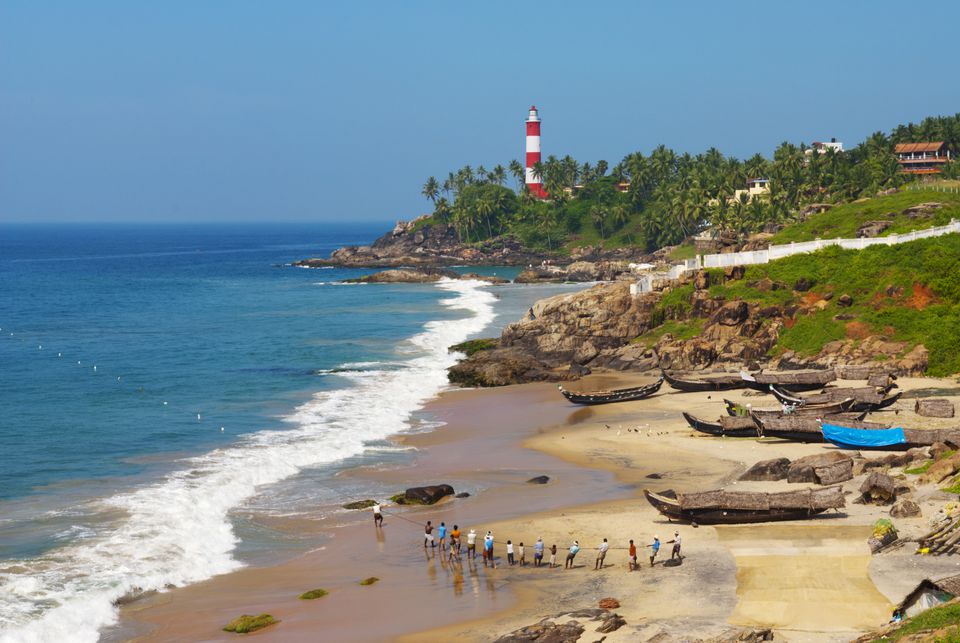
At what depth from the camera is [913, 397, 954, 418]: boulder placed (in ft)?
145

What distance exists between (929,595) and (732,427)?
76.3 feet

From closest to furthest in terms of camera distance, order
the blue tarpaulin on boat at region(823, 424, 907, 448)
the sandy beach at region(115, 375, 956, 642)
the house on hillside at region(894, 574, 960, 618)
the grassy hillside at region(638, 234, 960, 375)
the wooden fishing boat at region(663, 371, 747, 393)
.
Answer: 1. the house on hillside at region(894, 574, 960, 618)
2. the sandy beach at region(115, 375, 956, 642)
3. the blue tarpaulin on boat at region(823, 424, 907, 448)
4. the wooden fishing boat at region(663, 371, 747, 393)
5. the grassy hillside at region(638, 234, 960, 375)

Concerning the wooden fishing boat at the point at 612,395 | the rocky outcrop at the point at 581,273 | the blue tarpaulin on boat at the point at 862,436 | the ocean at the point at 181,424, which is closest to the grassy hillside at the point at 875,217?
the ocean at the point at 181,424

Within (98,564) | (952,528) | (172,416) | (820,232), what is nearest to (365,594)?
(98,564)

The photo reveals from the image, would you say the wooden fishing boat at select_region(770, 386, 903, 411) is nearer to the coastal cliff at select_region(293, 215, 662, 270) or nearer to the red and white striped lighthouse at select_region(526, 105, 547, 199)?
the coastal cliff at select_region(293, 215, 662, 270)

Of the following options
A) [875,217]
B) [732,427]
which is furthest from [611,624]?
[875,217]

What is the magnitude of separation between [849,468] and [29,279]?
13980cm

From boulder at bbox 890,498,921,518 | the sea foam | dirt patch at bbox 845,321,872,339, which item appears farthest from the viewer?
dirt patch at bbox 845,321,872,339

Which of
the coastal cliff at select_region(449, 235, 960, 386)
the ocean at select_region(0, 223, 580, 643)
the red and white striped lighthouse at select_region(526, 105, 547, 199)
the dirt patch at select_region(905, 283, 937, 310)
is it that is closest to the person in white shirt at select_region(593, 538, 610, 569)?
the ocean at select_region(0, 223, 580, 643)

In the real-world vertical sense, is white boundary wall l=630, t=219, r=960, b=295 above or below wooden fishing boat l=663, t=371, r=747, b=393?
above

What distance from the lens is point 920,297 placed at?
60281 mm

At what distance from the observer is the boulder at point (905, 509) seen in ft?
101

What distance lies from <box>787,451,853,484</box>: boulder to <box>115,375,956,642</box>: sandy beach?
535mm

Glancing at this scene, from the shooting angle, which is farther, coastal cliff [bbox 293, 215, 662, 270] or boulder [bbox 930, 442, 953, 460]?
coastal cliff [bbox 293, 215, 662, 270]
